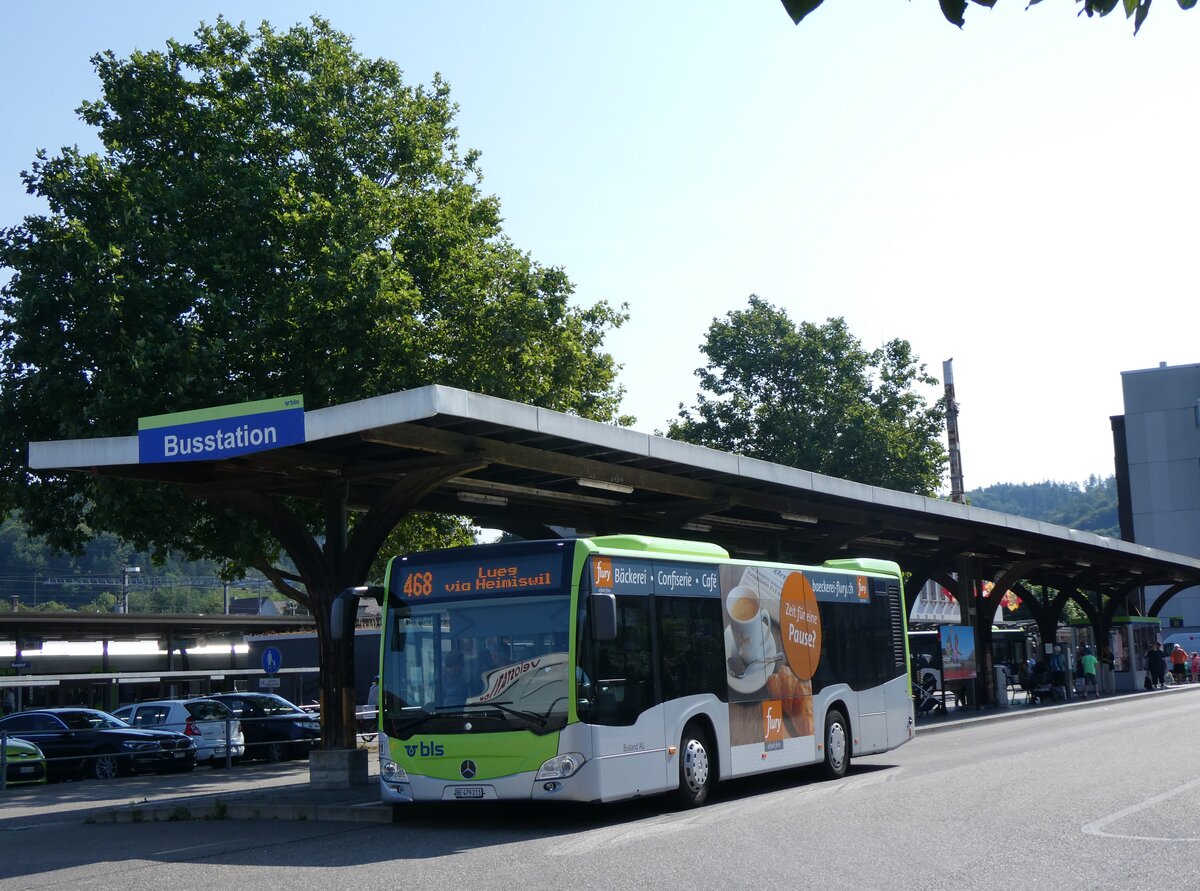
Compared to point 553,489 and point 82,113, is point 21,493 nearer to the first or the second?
point 82,113

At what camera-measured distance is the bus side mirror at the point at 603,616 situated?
1306 centimetres

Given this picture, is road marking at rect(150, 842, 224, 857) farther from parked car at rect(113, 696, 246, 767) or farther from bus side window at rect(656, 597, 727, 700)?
parked car at rect(113, 696, 246, 767)

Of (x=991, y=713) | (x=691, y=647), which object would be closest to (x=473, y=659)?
(x=691, y=647)

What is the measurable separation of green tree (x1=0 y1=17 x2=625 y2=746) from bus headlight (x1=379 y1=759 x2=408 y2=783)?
1032 cm

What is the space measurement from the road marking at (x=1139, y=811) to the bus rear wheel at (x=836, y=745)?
14.5ft

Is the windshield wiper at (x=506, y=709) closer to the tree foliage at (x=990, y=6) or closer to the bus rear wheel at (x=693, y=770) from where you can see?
the bus rear wheel at (x=693, y=770)

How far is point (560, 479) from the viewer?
2056cm

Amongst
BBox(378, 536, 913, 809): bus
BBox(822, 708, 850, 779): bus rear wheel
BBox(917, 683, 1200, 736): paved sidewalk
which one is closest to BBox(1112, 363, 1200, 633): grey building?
BBox(917, 683, 1200, 736): paved sidewalk

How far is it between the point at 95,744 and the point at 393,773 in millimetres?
15600

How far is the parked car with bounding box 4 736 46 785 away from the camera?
2459 cm

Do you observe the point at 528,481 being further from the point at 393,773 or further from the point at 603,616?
the point at 603,616

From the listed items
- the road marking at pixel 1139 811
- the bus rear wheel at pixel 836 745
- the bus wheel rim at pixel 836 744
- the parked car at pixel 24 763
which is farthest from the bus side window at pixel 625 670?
the parked car at pixel 24 763

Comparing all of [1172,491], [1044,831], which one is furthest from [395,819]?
[1172,491]

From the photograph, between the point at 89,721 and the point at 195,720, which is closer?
the point at 89,721
